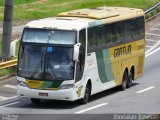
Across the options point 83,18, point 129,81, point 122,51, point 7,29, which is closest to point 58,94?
point 83,18

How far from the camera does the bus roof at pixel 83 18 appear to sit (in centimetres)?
2308

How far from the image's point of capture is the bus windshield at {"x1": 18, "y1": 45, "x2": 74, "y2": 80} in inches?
887

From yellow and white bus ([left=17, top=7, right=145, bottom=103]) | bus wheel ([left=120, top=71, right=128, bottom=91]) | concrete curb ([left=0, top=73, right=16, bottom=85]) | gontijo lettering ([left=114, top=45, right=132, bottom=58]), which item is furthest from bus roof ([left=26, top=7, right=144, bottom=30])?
concrete curb ([left=0, top=73, right=16, bottom=85])

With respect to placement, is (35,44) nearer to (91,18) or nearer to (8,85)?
(91,18)

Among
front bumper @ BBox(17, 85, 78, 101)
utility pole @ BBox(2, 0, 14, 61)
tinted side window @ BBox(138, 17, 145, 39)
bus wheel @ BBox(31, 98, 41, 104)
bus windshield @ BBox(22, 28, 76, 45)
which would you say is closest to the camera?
front bumper @ BBox(17, 85, 78, 101)

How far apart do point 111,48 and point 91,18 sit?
5.83 feet

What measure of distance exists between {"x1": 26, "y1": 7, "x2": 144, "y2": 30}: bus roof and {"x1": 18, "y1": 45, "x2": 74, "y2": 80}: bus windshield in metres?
0.80

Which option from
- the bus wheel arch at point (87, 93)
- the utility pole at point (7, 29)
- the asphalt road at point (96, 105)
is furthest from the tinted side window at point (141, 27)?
the bus wheel arch at point (87, 93)

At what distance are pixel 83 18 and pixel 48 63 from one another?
115 inches

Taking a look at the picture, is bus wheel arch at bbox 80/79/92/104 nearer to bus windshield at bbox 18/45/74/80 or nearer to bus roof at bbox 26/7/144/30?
bus windshield at bbox 18/45/74/80

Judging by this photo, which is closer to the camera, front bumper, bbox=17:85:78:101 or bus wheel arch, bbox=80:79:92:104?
front bumper, bbox=17:85:78:101

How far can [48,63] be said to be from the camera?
22.6 m

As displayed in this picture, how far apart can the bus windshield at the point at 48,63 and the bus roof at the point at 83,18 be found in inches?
31.3

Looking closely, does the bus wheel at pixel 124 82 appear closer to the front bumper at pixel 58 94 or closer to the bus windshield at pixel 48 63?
the front bumper at pixel 58 94
